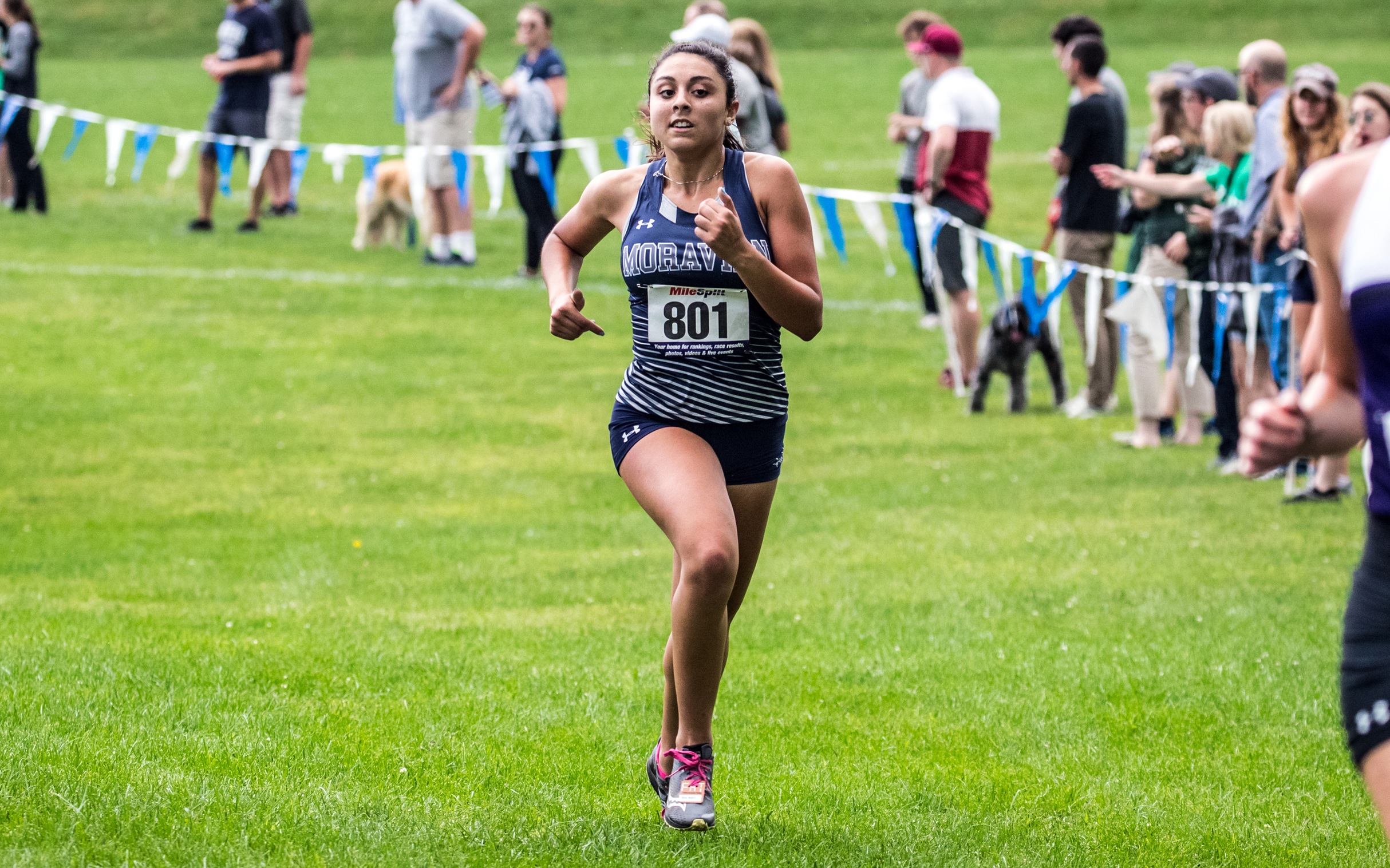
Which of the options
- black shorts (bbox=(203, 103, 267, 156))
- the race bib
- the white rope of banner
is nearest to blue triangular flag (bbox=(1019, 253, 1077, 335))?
the white rope of banner

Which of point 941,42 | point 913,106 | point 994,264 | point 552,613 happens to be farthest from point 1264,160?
point 913,106

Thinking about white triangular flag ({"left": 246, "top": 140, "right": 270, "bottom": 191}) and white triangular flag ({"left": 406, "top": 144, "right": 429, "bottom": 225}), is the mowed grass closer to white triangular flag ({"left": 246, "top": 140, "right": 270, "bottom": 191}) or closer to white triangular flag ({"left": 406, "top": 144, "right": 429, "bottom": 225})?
white triangular flag ({"left": 406, "top": 144, "right": 429, "bottom": 225})

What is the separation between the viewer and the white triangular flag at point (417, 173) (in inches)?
616

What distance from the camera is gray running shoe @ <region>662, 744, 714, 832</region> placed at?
4.54 metres

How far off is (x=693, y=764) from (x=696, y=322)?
1149mm

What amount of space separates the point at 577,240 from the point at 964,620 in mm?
3255

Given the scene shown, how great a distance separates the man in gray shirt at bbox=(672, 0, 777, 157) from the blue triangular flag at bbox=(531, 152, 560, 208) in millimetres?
2307

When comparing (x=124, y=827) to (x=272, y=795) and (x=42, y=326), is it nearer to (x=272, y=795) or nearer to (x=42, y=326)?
(x=272, y=795)

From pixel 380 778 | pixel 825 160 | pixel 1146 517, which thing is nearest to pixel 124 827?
pixel 380 778

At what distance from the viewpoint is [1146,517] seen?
948 centimetres

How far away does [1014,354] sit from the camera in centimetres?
1232

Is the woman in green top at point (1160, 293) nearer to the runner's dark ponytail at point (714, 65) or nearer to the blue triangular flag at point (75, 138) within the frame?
the runner's dark ponytail at point (714, 65)

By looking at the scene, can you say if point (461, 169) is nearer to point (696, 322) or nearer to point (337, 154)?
point (337, 154)

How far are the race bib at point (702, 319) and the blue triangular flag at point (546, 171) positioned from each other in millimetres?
10784
